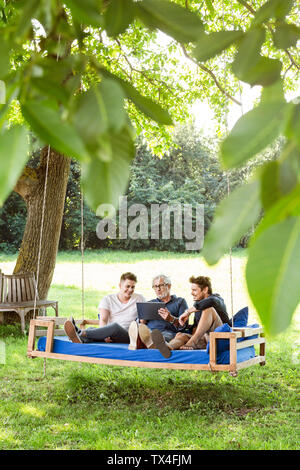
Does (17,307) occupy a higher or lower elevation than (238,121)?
lower

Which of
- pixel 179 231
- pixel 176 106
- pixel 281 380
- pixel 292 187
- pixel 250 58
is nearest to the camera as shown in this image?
pixel 292 187

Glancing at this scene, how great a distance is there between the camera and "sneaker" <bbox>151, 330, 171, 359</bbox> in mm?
4052

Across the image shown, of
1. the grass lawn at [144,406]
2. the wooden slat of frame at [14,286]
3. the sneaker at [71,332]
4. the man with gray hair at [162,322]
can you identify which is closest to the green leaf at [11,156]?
the grass lawn at [144,406]

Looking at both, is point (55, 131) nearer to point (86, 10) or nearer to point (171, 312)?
point (86, 10)

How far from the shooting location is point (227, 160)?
0.33 m

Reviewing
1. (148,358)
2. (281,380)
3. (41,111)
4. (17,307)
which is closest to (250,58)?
(41,111)

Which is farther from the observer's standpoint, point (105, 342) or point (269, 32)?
point (105, 342)

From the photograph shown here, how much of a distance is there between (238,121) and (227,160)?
0.11 feet

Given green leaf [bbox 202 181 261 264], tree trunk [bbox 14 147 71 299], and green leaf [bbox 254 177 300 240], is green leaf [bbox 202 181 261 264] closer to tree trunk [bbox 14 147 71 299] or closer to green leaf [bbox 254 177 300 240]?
green leaf [bbox 254 177 300 240]

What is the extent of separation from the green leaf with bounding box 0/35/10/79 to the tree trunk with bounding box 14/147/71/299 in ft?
21.1

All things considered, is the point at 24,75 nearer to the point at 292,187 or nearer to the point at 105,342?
the point at 292,187

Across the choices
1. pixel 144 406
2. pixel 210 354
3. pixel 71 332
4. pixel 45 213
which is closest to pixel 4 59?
pixel 210 354

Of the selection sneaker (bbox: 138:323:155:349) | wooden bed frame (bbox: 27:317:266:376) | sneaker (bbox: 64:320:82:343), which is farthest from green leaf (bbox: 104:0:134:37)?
sneaker (bbox: 64:320:82:343)

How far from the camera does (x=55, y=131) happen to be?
31 centimetres
